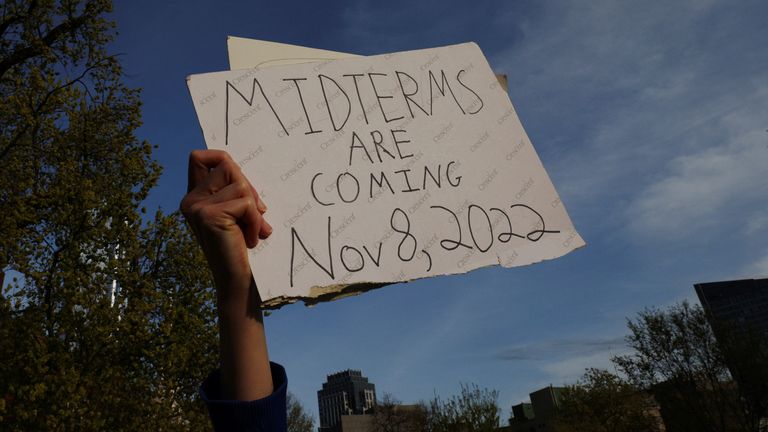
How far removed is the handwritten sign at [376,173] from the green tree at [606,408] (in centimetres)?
4428

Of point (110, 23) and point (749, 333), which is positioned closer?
point (110, 23)

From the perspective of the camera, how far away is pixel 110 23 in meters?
15.9

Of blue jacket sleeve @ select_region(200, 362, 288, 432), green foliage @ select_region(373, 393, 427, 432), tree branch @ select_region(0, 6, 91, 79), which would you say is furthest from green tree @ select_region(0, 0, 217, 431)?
green foliage @ select_region(373, 393, 427, 432)

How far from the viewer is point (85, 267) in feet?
41.2

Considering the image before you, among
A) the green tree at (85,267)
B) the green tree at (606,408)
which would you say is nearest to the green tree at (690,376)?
the green tree at (606,408)

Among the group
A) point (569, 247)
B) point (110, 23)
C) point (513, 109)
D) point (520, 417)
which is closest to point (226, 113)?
point (513, 109)

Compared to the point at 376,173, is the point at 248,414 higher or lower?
lower

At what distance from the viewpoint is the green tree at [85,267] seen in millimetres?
11422

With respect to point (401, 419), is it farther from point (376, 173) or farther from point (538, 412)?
point (376, 173)

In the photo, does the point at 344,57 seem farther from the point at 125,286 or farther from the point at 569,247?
the point at 125,286

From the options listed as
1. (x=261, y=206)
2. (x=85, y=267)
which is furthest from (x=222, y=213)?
(x=85, y=267)

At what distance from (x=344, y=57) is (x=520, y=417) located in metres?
92.3

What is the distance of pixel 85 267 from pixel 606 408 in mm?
44637

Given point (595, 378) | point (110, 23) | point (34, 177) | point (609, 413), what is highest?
point (110, 23)
